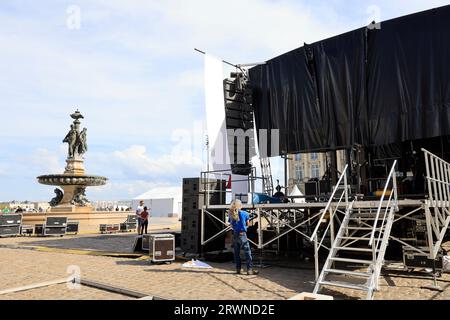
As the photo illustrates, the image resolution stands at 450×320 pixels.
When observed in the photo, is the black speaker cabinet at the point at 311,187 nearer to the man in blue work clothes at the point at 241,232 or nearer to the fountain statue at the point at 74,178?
the man in blue work clothes at the point at 241,232

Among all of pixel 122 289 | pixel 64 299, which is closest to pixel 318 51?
pixel 122 289

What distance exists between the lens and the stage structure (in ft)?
30.9

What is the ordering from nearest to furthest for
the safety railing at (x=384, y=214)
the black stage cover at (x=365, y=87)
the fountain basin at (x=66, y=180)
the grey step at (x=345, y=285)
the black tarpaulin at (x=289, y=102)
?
the grey step at (x=345, y=285)
the safety railing at (x=384, y=214)
the black stage cover at (x=365, y=87)
the black tarpaulin at (x=289, y=102)
the fountain basin at (x=66, y=180)

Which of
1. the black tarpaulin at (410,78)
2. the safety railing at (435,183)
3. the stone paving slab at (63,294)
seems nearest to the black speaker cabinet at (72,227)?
the stone paving slab at (63,294)

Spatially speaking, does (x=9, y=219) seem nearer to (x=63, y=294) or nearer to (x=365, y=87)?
(x=63, y=294)

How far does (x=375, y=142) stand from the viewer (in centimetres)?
1178

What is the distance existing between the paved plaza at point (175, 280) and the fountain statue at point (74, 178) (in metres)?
18.3

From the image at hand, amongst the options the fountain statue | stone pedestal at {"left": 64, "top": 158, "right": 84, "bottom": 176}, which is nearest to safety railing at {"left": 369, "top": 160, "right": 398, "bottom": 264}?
the fountain statue

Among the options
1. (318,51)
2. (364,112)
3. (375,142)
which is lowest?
(375,142)

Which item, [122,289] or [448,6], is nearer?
[122,289]

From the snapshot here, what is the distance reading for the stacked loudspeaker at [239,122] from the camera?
50.4ft

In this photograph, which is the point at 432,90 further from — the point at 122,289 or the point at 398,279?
the point at 122,289
